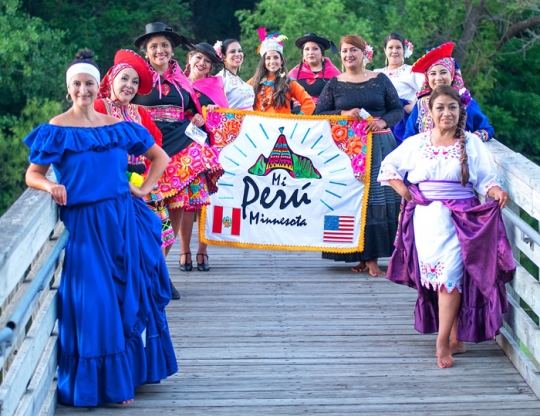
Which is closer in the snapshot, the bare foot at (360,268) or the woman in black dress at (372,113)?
the woman in black dress at (372,113)

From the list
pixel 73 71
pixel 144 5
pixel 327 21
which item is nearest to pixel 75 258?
pixel 73 71

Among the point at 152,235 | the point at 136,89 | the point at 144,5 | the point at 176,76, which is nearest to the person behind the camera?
the point at 152,235

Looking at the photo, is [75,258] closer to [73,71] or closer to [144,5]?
[73,71]

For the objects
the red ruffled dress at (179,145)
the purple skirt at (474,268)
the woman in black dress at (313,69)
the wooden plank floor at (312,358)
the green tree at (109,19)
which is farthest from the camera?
the green tree at (109,19)

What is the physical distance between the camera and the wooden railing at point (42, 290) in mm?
3828

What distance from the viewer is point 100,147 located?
184 inches

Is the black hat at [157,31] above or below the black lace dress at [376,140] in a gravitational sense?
above

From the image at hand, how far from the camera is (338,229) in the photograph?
7.68 metres

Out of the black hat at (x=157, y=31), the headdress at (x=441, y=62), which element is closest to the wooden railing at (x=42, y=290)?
the headdress at (x=441, y=62)

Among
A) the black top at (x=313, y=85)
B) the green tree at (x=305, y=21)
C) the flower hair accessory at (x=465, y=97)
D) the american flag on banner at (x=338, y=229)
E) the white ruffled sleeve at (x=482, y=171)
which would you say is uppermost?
the green tree at (x=305, y=21)

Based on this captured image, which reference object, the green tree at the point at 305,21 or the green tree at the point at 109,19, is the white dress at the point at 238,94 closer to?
the green tree at the point at 305,21

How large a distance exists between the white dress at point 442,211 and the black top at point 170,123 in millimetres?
1779

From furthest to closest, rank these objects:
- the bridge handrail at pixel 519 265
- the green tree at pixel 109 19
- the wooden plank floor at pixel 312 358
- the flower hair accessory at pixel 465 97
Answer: the green tree at pixel 109 19 → the flower hair accessory at pixel 465 97 → the bridge handrail at pixel 519 265 → the wooden plank floor at pixel 312 358

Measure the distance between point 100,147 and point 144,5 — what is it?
78.3 ft
